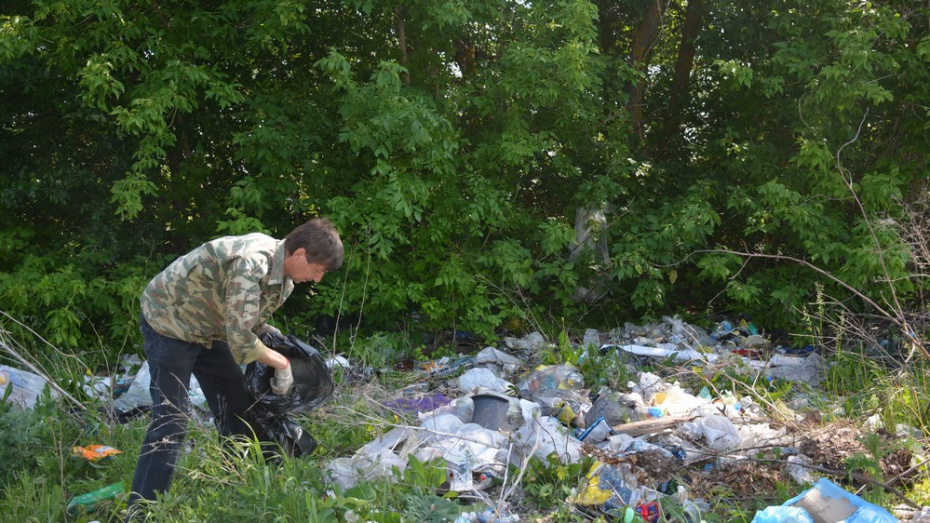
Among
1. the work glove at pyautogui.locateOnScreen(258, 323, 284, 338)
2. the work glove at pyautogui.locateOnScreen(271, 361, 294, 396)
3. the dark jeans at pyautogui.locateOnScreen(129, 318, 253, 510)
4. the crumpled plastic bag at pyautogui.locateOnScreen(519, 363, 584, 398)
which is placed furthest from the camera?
the crumpled plastic bag at pyautogui.locateOnScreen(519, 363, 584, 398)

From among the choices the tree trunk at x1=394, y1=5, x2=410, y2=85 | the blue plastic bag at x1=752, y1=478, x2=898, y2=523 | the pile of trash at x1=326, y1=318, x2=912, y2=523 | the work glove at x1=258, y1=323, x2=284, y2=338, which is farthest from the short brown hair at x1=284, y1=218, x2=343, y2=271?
the tree trunk at x1=394, y1=5, x2=410, y2=85

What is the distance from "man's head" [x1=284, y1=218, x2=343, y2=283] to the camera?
3.26 metres

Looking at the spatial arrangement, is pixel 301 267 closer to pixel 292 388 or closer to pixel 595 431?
pixel 292 388

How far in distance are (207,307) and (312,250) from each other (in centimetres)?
55

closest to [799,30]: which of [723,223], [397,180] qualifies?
[723,223]

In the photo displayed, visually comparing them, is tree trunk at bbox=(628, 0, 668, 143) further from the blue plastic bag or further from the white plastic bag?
the white plastic bag

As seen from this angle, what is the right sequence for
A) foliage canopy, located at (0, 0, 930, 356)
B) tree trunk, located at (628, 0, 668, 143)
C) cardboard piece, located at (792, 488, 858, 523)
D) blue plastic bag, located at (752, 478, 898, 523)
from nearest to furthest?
blue plastic bag, located at (752, 478, 898, 523)
cardboard piece, located at (792, 488, 858, 523)
foliage canopy, located at (0, 0, 930, 356)
tree trunk, located at (628, 0, 668, 143)

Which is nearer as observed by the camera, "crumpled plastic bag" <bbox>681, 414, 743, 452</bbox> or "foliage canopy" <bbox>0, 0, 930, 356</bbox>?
"crumpled plastic bag" <bbox>681, 414, 743, 452</bbox>

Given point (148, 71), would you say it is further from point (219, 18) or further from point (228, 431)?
point (228, 431)

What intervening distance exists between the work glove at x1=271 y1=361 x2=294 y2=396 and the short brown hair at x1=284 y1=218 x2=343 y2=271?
617 millimetres

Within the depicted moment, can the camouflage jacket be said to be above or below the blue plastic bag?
above

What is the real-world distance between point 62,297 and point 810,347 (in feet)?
19.6

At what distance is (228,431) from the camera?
13.0 ft

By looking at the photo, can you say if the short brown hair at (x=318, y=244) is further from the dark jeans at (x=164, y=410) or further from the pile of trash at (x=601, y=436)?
the pile of trash at (x=601, y=436)
